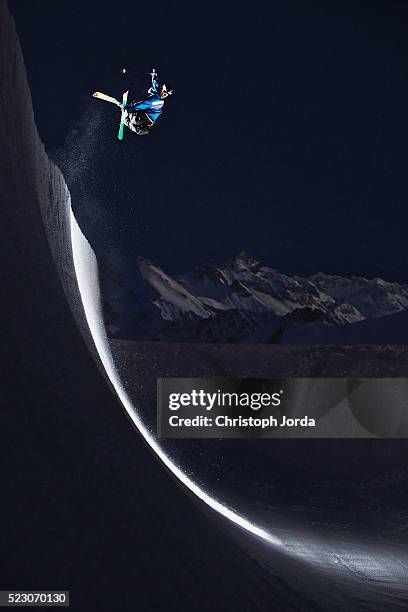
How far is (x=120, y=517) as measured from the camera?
262cm

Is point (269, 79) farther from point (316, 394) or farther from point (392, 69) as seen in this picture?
point (316, 394)

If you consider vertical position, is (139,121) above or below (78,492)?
above

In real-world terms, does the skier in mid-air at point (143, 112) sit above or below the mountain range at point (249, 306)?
above

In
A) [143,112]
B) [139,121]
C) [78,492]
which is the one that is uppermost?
[143,112]

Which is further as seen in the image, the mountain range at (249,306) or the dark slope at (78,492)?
the mountain range at (249,306)

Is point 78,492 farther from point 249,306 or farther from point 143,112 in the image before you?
point 249,306

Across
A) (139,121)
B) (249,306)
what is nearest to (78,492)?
(139,121)

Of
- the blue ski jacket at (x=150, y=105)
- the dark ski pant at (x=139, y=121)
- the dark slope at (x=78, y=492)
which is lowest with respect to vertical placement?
the dark slope at (x=78, y=492)

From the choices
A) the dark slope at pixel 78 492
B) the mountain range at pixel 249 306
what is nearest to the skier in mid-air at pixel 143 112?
the mountain range at pixel 249 306

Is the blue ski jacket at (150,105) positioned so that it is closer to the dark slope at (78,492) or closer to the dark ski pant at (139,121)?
the dark ski pant at (139,121)

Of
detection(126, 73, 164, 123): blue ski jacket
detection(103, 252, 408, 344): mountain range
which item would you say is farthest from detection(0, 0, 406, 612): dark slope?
detection(103, 252, 408, 344): mountain range

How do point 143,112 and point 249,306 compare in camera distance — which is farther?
point 249,306

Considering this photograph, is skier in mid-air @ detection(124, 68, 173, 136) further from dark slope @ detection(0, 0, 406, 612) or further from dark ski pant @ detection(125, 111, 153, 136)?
dark slope @ detection(0, 0, 406, 612)

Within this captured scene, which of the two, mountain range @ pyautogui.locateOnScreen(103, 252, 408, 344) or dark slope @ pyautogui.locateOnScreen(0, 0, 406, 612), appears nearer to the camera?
dark slope @ pyautogui.locateOnScreen(0, 0, 406, 612)
